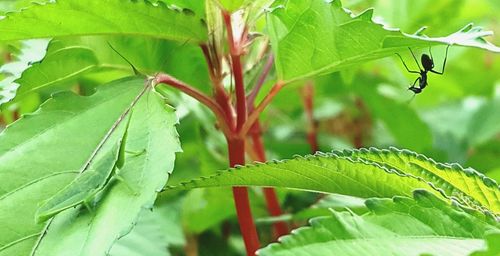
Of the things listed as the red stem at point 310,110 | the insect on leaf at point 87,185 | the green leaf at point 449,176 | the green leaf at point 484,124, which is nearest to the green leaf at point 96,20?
the insect on leaf at point 87,185

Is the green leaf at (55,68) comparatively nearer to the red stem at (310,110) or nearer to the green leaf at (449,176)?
the green leaf at (449,176)

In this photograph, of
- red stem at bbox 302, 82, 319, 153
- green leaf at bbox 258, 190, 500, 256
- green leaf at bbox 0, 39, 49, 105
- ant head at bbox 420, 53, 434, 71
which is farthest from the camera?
red stem at bbox 302, 82, 319, 153

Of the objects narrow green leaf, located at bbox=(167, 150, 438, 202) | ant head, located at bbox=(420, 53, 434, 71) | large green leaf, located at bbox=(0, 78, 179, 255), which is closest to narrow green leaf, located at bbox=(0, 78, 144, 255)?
large green leaf, located at bbox=(0, 78, 179, 255)

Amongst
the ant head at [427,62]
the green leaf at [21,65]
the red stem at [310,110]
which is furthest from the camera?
the red stem at [310,110]

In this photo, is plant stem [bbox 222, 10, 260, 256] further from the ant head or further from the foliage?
the ant head

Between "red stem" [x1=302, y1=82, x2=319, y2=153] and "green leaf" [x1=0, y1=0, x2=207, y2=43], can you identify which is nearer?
"green leaf" [x1=0, y1=0, x2=207, y2=43]

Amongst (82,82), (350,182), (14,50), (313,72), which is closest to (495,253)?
(350,182)
